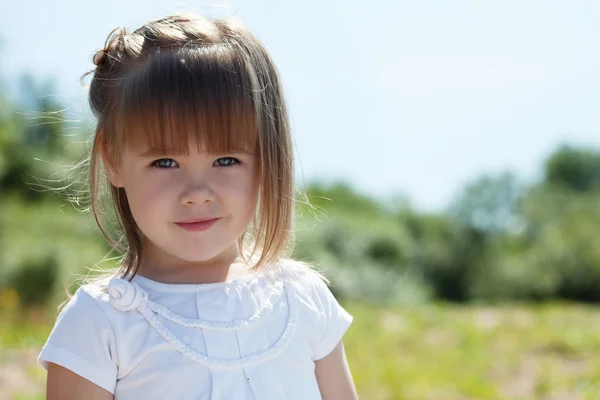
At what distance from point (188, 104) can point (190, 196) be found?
0.17 meters

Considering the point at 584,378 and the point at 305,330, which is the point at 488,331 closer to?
the point at 584,378

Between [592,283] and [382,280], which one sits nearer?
[382,280]

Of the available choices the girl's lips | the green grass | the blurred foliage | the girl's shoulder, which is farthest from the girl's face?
the blurred foliage

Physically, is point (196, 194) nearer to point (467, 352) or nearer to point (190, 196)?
point (190, 196)

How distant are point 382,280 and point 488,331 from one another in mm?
3463

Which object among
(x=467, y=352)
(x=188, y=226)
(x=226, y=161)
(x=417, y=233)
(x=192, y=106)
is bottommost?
(x=417, y=233)

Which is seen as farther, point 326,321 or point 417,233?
point 417,233

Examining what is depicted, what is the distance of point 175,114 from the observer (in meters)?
1.48

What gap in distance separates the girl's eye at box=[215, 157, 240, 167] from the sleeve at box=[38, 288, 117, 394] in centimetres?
36

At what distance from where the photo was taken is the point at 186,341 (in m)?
1.53

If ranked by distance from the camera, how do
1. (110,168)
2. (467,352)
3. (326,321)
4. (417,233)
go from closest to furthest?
(110,168), (326,321), (467,352), (417,233)

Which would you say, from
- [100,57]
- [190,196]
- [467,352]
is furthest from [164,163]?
[467,352]

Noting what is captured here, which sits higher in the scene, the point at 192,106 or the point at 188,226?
the point at 192,106

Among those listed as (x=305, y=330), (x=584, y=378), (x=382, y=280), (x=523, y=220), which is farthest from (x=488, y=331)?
(x=523, y=220)
